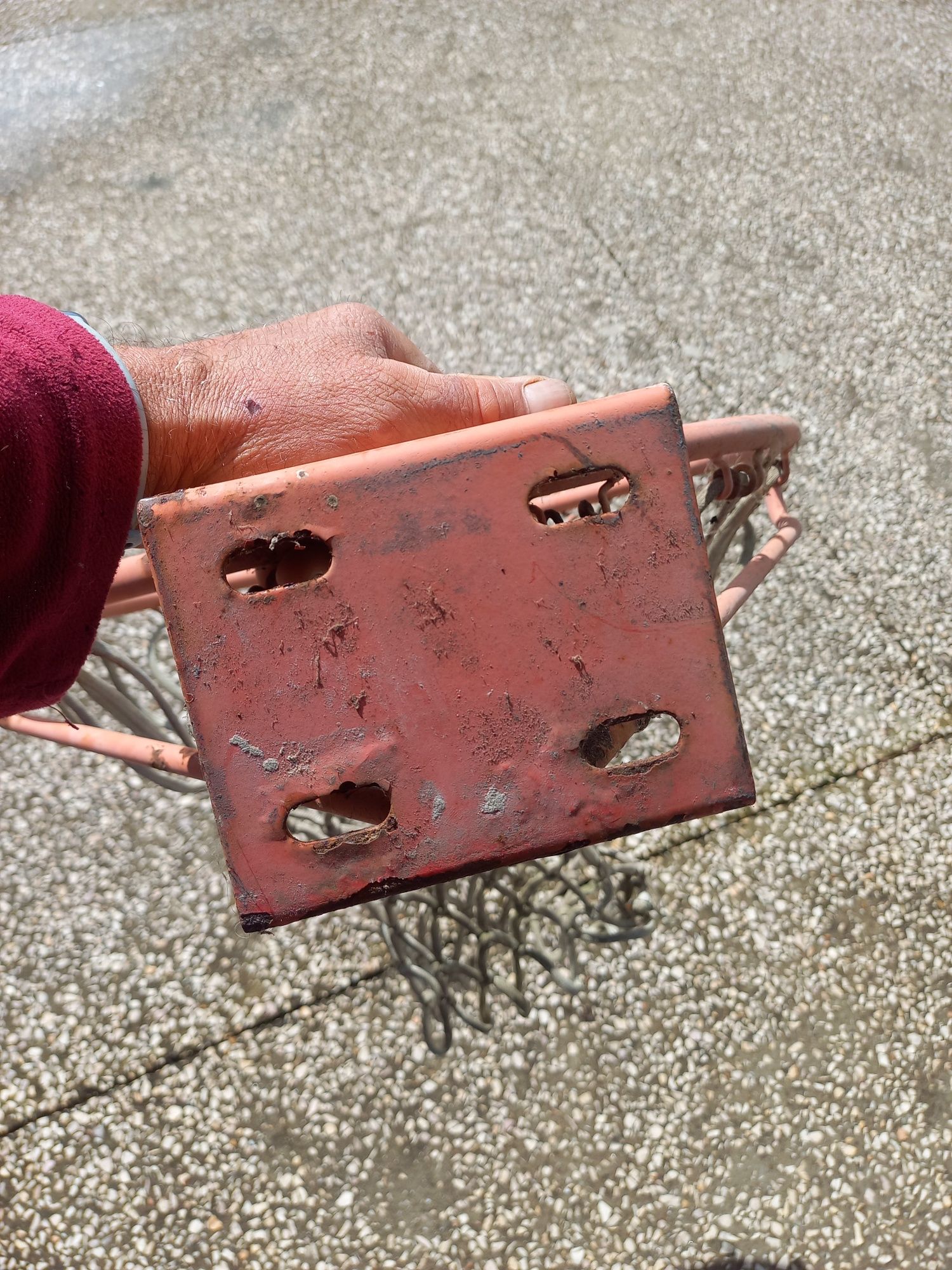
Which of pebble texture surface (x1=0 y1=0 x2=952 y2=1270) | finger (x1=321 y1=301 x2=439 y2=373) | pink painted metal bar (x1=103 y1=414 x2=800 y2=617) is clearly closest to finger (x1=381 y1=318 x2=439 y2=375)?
finger (x1=321 y1=301 x2=439 y2=373)

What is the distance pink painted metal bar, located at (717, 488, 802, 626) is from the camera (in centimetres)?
125

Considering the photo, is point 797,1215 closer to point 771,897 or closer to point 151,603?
point 771,897

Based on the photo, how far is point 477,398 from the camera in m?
1.22

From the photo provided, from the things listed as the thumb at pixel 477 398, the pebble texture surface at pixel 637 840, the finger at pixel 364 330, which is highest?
the finger at pixel 364 330

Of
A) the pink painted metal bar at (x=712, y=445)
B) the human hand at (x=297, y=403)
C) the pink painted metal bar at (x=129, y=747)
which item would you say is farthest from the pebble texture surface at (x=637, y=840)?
the human hand at (x=297, y=403)

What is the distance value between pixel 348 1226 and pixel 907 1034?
1.19 m

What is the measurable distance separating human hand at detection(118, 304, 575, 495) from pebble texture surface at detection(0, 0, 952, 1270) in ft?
4.12

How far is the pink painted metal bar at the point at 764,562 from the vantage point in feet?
4.10

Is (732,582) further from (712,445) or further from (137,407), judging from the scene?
(137,407)

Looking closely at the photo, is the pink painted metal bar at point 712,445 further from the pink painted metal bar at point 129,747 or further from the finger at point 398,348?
the finger at point 398,348

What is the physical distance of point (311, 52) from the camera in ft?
12.4

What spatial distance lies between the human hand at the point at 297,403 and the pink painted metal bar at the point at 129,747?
326 millimetres

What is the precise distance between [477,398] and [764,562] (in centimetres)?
47

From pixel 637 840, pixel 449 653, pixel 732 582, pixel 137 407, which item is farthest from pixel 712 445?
pixel 637 840
